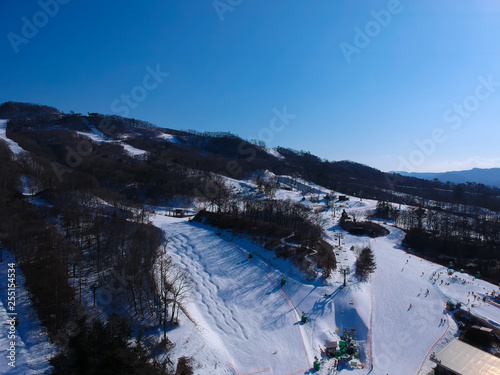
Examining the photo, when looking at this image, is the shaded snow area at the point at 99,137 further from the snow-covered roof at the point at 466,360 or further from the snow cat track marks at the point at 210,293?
the snow-covered roof at the point at 466,360

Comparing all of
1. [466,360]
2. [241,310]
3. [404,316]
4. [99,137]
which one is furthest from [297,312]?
[99,137]

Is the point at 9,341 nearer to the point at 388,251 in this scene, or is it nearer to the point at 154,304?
the point at 154,304

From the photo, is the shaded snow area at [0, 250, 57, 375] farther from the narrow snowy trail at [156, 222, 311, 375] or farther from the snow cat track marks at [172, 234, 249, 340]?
the snow cat track marks at [172, 234, 249, 340]

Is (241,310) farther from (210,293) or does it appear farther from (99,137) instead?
(99,137)

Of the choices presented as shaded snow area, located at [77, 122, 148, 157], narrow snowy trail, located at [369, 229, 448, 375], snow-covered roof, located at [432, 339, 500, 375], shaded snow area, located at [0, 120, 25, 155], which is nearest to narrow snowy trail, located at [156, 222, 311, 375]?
narrow snowy trail, located at [369, 229, 448, 375]

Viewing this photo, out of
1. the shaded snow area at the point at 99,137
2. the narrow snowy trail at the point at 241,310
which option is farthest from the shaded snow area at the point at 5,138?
the narrow snowy trail at the point at 241,310
